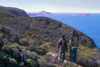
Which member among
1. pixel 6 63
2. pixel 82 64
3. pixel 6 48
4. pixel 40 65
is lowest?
pixel 82 64

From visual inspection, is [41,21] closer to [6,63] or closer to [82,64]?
[82,64]

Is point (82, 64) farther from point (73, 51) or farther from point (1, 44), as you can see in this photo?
point (1, 44)

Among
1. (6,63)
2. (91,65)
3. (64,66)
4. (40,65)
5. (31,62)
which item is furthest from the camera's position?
(91,65)

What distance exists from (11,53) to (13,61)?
555mm

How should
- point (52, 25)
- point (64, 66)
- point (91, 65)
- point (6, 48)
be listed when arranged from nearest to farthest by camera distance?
point (6, 48), point (64, 66), point (91, 65), point (52, 25)

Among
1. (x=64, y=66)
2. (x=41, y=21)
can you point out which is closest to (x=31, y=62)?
(x=64, y=66)

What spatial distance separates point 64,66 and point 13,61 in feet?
10.1

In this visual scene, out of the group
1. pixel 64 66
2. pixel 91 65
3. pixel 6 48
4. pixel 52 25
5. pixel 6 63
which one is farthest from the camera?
pixel 52 25

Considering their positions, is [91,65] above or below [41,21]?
below

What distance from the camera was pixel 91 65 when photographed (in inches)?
303

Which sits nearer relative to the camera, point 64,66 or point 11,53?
point 11,53

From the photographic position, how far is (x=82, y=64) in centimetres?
788

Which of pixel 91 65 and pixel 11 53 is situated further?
pixel 91 65

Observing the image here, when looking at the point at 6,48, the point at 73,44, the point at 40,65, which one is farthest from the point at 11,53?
the point at 73,44
